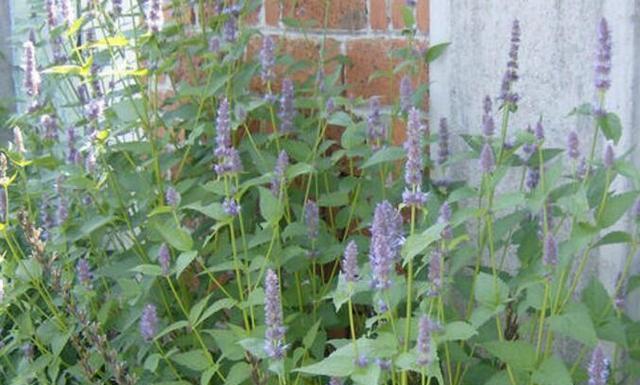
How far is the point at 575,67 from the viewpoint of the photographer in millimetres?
2297

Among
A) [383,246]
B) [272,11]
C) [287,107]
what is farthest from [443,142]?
[272,11]

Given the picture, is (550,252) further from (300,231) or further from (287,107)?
(287,107)

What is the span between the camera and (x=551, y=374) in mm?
1859

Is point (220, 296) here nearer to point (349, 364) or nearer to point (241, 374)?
point (241, 374)

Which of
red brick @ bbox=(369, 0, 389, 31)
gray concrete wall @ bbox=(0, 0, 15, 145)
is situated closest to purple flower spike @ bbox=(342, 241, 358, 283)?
red brick @ bbox=(369, 0, 389, 31)

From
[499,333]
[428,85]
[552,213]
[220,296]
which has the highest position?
[428,85]

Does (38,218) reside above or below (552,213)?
below

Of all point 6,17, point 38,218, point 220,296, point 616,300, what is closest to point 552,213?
point 616,300

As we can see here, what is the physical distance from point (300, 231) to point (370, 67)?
0.62m

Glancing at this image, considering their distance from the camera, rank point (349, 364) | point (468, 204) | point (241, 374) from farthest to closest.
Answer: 1. point (468, 204)
2. point (241, 374)
3. point (349, 364)

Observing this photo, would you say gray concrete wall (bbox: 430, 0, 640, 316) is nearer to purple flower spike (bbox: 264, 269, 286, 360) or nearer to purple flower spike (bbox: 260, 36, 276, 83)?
purple flower spike (bbox: 260, 36, 276, 83)

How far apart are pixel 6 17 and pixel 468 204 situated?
262 cm

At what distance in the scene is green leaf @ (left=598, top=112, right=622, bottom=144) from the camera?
196 centimetres

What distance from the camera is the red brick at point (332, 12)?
9.24ft
